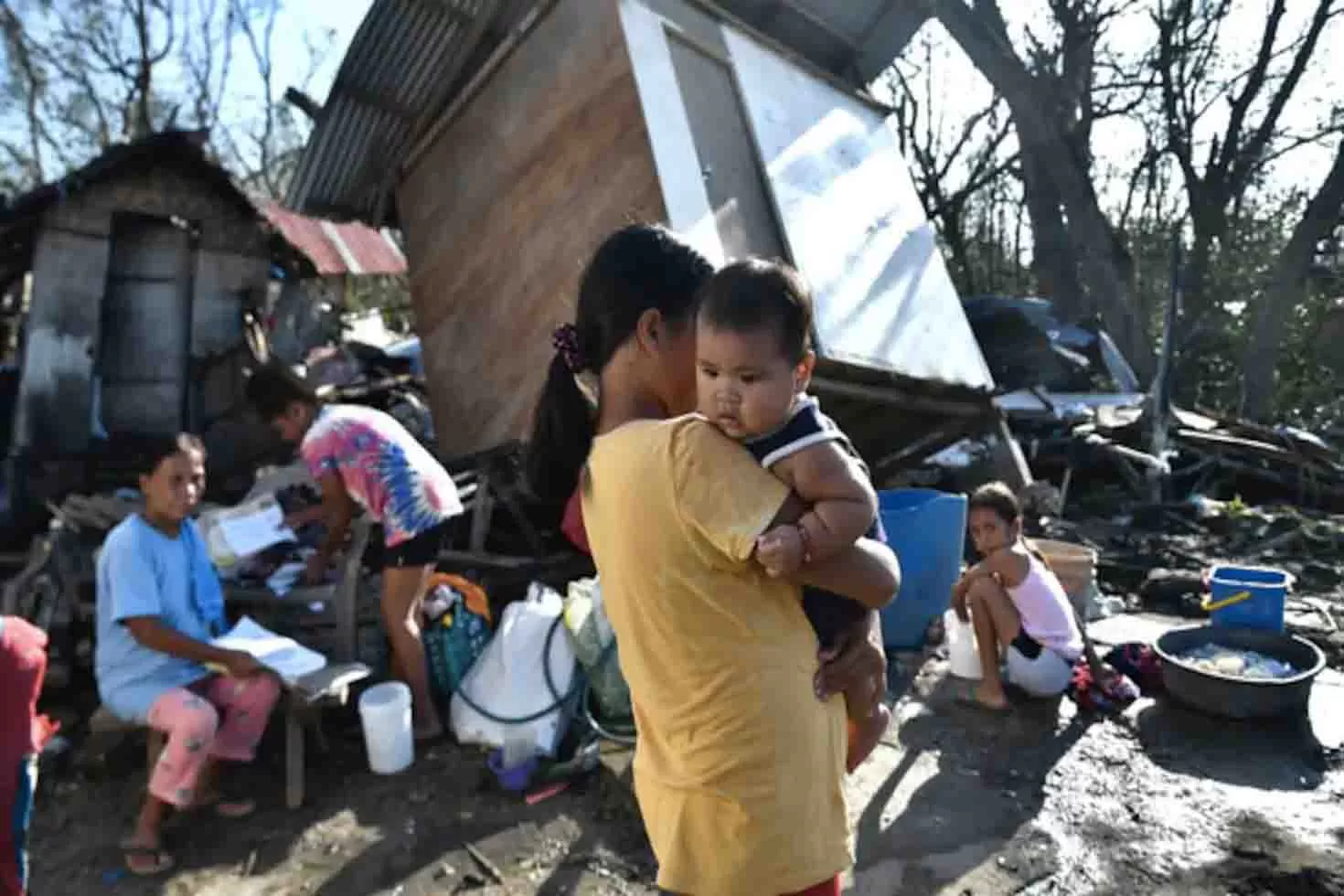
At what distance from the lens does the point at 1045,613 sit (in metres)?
4.91

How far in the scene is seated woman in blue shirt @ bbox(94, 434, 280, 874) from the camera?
384 cm

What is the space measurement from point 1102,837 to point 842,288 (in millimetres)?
3678

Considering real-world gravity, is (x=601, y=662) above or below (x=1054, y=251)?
below

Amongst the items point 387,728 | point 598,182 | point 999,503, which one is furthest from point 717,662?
point 598,182

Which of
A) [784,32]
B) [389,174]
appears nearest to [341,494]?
[389,174]

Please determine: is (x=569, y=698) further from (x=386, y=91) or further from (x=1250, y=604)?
(x=386, y=91)

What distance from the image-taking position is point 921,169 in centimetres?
2369

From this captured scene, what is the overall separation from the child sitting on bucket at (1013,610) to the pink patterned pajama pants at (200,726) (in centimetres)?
335

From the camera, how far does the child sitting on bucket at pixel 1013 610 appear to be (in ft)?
16.0

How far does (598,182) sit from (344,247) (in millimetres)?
13909

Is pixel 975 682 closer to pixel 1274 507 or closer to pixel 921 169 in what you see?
pixel 1274 507

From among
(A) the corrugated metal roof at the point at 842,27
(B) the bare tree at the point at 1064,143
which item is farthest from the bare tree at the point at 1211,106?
(A) the corrugated metal roof at the point at 842,27

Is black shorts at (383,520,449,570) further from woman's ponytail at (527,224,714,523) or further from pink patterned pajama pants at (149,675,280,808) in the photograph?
woman's ponytail at (527,224,714,523)

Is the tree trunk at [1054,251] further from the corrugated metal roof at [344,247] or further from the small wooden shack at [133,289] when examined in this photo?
the small wooden shack at [133,289]
